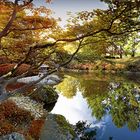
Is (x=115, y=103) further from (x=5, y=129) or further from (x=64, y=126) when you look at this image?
(x=5, y=129)

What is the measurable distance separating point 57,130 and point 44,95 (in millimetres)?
8013

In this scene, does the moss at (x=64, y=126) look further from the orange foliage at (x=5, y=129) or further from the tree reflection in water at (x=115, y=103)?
the tree reflection in water at (x=115, y=103)

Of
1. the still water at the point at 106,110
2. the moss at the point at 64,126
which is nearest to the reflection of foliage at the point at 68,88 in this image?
the still water at the point at 106,110

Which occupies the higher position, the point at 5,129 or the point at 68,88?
the point at 5,129

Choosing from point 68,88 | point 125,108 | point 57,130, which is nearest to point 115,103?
point 125,108

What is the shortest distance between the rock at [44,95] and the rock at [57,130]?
18.3 feet

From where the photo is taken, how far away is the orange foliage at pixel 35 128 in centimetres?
1072

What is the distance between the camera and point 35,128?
1138 centimetres

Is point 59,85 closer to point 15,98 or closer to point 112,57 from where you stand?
point 15,98

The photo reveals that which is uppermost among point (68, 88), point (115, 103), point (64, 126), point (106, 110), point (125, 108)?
point (64, 126)

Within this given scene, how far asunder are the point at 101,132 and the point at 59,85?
17042 millimetres

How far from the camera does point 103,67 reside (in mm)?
52500

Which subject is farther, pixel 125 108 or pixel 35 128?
pixel 125 108

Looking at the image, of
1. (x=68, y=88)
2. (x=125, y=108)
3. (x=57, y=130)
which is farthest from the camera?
(x=68, y=88)
